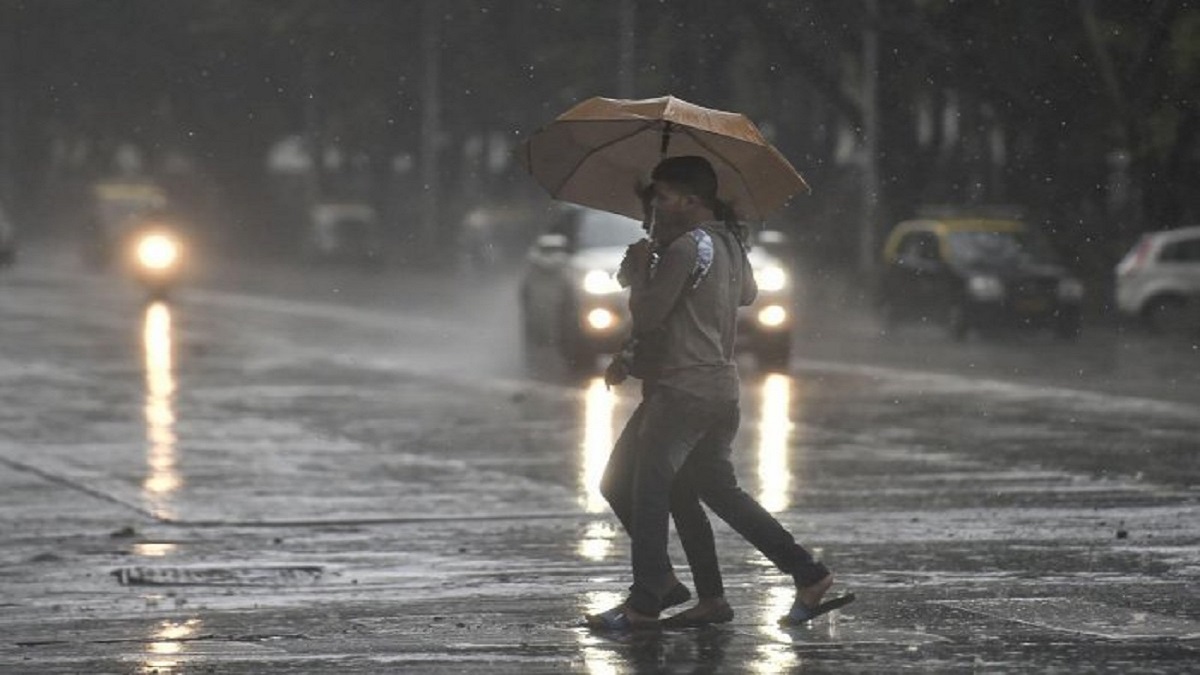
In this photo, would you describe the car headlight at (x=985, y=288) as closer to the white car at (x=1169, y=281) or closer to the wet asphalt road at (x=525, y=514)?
the white car at (x=1169, y=281)

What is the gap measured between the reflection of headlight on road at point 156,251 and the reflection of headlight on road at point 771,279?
21946 mm

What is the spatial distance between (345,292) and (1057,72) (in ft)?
46.5

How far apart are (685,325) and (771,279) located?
1770 centimetres

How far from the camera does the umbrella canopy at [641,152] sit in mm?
9867

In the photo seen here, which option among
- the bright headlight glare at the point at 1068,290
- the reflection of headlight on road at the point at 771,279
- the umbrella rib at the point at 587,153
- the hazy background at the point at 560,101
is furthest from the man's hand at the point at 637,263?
the hazy background at the point at 560,101

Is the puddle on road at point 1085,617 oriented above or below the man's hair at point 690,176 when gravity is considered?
below

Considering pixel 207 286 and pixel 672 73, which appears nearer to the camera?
pixel 207 286

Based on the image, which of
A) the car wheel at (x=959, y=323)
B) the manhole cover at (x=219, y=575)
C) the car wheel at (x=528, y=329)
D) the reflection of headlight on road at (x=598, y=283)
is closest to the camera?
the manhole cover at (x=219, y=575)

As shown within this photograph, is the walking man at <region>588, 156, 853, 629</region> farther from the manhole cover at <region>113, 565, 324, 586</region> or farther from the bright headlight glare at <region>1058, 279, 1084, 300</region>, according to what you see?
the bright headlight glare at <region>1058, 279, 1084, 300</region>

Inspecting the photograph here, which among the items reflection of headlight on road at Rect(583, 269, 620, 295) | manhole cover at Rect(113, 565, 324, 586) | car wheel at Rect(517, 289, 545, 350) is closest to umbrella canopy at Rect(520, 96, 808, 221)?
manhole cover at Rect(113, 565, 324, 586)

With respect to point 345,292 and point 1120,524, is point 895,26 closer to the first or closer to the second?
point 345,292

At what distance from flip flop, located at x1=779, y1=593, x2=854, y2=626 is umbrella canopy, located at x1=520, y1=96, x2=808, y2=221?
4.32 feet

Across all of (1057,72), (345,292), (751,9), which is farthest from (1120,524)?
(345,292)

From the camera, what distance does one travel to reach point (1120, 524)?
44.5 ft
